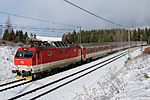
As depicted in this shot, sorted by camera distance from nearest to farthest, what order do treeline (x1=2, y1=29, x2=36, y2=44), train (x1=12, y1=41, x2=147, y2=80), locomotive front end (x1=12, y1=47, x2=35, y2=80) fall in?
locomotive front end (x1=12, y1=47, x2=35, y2=80) < train (x1=12, y1=41, x2=147, y2=80) < treeline (x1=2, y1=29, x2=36, y2=44)

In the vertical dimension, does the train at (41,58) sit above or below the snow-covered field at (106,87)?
above

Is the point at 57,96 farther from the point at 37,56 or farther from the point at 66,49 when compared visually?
the point at 66,49

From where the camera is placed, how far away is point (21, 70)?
12.3 m

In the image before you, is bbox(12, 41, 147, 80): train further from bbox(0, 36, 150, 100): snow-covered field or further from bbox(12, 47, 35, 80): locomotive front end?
bbox(0, 36, 150, 100): snow-covered field

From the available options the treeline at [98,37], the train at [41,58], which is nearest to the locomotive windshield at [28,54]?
the train at [41,58]

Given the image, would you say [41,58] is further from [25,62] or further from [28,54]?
[25,62]

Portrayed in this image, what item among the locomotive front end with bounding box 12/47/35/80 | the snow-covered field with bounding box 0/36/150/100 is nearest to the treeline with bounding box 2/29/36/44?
the snow-covered field with bounding box 0/36/150/100

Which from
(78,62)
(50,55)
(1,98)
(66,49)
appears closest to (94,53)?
(78,62)

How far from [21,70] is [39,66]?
1776 millimetres

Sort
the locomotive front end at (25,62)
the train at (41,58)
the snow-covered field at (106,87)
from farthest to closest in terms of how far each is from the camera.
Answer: the train at (41,58) < the locomotive front end at (25,62) < the snow-covered field at (106,87)

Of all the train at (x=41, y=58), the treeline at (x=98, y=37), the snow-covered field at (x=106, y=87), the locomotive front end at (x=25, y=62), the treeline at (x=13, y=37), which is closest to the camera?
the snow-covered field at (x=106, y=87)

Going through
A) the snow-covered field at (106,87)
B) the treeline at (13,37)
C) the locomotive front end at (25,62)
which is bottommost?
the snow-covered field at (106,87)

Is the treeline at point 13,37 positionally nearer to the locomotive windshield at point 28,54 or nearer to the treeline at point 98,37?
the treeline at point 98,37

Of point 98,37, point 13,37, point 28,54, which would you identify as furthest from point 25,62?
point 98,37
